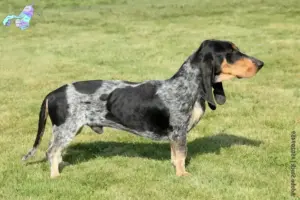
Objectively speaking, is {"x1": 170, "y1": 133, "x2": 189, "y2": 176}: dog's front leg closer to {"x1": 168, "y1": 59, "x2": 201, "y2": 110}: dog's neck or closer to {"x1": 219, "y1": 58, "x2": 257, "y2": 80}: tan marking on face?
{"x1": 168, "y1": 59, "x2": 201, "y2": 110}: dog's neck

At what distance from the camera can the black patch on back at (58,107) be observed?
7867 millimetres

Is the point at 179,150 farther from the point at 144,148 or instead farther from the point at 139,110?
the point at 144,148

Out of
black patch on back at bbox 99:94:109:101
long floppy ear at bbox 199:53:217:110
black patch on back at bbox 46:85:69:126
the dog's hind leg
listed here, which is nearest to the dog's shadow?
the dog's hind leg

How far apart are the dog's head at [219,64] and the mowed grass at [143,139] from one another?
168 cm

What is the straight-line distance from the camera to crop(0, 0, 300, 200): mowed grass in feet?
25.0

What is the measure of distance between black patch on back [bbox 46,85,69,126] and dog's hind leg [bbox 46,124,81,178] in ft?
0.44

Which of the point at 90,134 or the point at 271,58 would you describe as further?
the point at 271,58

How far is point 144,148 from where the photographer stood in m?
9.66

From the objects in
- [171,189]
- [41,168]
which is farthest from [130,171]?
[41,168]

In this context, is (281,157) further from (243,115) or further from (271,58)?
(271,58)

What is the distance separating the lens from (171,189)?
741 centimetres

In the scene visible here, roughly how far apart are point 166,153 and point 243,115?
3892 millimetres

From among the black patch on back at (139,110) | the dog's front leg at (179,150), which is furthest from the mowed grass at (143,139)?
the black patch on back at (139,110)

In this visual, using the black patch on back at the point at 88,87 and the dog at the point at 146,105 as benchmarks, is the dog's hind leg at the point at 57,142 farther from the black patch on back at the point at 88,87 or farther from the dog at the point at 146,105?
the black patch on back at the point at 88,87
